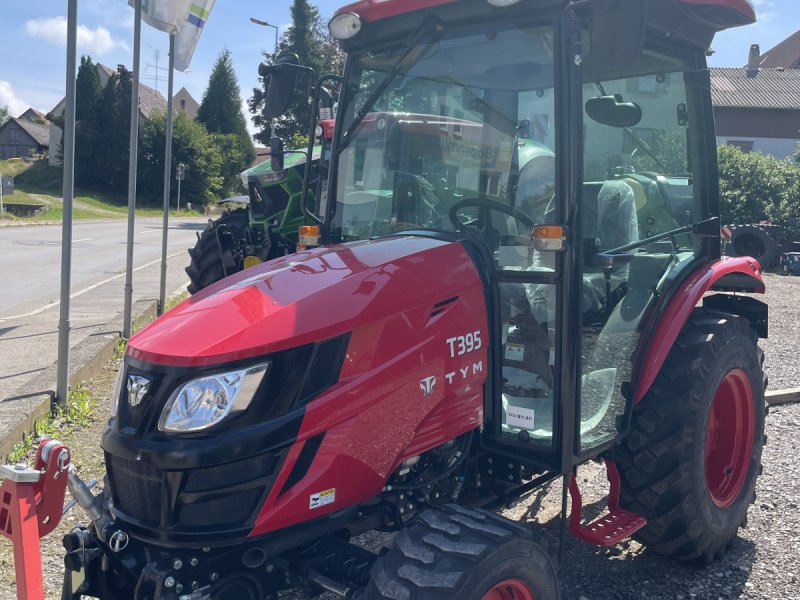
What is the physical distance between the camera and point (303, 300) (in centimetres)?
250

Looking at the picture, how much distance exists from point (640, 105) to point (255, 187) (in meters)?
6.12

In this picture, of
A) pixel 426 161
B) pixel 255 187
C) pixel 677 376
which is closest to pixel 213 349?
pixel 426 161

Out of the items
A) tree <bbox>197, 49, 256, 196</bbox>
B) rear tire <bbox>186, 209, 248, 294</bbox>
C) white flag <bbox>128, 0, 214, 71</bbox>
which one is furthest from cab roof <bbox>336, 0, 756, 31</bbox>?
tree <bbox>197, 49, 256, 196</bbox>

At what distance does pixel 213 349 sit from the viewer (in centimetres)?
229

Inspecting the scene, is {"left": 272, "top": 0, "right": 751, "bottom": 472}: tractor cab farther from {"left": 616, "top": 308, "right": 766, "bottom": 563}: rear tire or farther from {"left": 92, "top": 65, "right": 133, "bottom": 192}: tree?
{"left": 92, "top": 65, "right": 133, "bottom": 192}: tree

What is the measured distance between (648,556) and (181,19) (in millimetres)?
6682

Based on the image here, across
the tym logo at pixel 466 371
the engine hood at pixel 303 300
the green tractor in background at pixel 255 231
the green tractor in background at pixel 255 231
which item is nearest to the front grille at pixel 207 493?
the engine hood at pixel 303 300

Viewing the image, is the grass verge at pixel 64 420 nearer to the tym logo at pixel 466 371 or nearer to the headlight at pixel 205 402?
the headlight at pixel 205 402

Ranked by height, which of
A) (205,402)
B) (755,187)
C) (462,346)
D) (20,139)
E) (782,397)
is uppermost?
(20,139)

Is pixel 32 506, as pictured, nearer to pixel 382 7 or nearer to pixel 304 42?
pixel 382 7

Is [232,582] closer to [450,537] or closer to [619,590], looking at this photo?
[450,537]

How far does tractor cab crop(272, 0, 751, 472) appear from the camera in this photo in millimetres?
2842

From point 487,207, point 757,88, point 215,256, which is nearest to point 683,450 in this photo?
point 487,207

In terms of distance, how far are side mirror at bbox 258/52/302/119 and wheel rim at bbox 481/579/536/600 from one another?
2.40 metres
